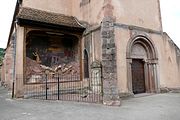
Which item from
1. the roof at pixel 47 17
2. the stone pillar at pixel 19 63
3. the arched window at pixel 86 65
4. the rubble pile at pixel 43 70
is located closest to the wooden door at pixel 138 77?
the arched window at pixel 86 65

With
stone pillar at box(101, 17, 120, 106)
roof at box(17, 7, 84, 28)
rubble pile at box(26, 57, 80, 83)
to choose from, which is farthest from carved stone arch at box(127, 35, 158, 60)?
rubble pile at box(26, 57, 80, 83)

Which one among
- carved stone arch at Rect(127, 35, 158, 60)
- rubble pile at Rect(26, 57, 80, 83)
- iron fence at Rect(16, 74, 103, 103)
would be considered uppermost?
carved stone arch at Rect(127, 35, 158, 60)

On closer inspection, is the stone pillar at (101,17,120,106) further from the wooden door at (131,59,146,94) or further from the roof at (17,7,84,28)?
the roof at (17,7,84,28)

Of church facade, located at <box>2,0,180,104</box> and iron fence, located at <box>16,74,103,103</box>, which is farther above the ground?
church facade, located at <box>2,0,180,104</box>

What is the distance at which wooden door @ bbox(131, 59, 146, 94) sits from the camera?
1319 cm

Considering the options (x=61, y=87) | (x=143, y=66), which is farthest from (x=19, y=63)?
(x=143, y=66)

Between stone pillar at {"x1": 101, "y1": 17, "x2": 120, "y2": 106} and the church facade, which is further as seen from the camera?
the church facade

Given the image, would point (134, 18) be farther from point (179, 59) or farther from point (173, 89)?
point (173, 89)

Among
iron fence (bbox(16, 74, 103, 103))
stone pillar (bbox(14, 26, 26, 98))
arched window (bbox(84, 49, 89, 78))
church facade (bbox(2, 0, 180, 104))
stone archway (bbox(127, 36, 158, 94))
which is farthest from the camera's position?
arched window (bbox(84, 49, 89, 78))

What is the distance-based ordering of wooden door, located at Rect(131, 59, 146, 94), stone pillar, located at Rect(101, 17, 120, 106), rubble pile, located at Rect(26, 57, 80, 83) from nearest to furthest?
stone pillar, located at Rect(101, 17, 120, 106) → rubble pile, located at Rect(26, 57, 80, 83) → wooden door, located at Rect(131, 59, 146, 94)

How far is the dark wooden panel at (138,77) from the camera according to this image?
13188 millimetres

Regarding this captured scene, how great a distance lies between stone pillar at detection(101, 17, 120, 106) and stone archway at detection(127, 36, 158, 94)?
3.85 metres

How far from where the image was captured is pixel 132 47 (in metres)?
13.2

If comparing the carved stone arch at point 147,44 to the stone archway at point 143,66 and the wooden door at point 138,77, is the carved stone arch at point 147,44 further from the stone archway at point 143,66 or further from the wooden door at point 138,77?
the wooden door at point 138,77
